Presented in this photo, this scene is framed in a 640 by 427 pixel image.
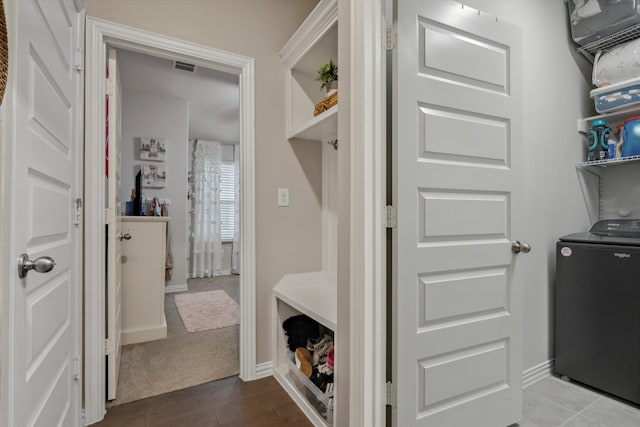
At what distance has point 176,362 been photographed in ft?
7.68

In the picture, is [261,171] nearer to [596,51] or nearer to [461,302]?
[461,302]

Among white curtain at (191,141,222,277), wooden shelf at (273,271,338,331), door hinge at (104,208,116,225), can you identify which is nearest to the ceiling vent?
door hinge at (104,208,116,225)

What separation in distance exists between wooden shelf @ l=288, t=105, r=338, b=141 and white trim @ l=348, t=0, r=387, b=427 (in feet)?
1.38

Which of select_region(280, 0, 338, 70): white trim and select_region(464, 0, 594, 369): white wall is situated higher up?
select_region(280, 0, 338, 70): white trim

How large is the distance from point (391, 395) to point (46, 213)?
4.67ft

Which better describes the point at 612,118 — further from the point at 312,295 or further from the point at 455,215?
the point at 312,295

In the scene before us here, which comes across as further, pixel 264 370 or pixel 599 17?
pixel 264 370

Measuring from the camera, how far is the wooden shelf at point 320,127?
1771 millimetres

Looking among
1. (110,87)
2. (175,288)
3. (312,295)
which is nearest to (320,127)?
(312,295)

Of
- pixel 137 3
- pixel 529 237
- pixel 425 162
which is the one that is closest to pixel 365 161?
pixel 425 162

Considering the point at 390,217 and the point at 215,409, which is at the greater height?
the point at 390,217

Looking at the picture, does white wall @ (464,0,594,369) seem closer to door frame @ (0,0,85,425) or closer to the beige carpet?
the beige carpet

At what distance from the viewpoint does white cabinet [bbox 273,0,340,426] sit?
5.67ft

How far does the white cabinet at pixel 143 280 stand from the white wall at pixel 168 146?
1514mm
